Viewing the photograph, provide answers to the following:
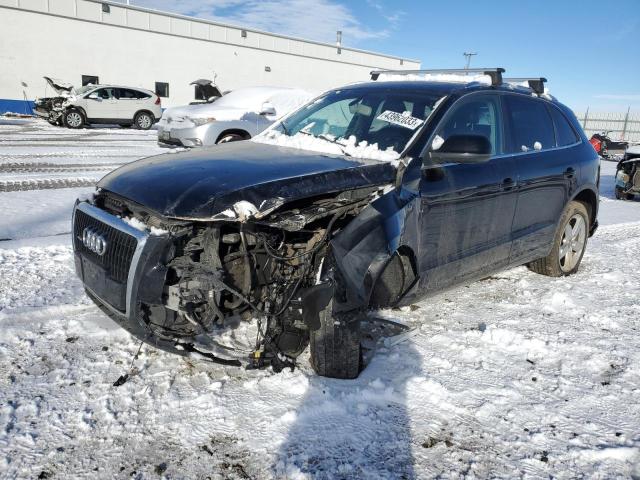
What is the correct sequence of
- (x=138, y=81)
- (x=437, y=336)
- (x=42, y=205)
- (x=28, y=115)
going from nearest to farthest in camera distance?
(x=437, y=336)
(x=42, y=205)
(x=28, y=115)
(x=138, y=81)

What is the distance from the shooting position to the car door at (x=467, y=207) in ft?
11.0

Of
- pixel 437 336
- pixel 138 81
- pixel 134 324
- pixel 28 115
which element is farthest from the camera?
pixel 138 81

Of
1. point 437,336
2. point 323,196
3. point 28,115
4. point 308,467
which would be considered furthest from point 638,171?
point 28,115

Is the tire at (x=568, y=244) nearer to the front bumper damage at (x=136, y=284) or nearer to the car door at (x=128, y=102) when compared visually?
the front bumper damage at (x=136, y=284)

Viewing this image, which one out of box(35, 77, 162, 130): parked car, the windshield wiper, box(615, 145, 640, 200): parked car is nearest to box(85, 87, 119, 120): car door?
box(35, 77, 162, 130): parked car

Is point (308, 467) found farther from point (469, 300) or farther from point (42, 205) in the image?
point (42, 205)

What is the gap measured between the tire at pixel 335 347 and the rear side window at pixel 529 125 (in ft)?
7.25

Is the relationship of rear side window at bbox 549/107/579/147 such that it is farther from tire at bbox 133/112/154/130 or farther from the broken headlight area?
tire at bbox 133/112/154/130

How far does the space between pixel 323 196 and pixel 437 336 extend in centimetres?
145

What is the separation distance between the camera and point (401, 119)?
3637 mm

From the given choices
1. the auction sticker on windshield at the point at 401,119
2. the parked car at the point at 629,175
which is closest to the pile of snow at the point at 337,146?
the auction sticker on windshield at the point at 401,119

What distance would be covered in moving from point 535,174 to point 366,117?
5.06 ft

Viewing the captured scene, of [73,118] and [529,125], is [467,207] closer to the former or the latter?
[529,125]

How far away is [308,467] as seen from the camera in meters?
2.30
